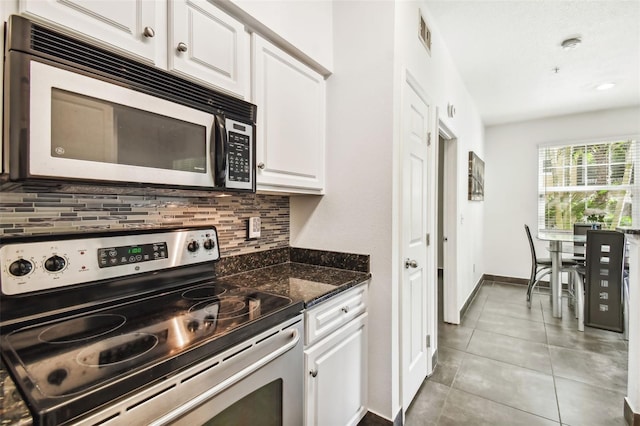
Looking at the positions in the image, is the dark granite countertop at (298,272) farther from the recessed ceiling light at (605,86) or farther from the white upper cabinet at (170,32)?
the recessed ceiling light at (605,86)

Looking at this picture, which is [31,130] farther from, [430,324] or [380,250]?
[430,324]

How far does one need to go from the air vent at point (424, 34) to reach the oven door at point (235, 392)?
200 cm

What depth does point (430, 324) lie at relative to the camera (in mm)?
2266

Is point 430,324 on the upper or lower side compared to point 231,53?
lower

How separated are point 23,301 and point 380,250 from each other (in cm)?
141

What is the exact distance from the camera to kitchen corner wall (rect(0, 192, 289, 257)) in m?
0.97

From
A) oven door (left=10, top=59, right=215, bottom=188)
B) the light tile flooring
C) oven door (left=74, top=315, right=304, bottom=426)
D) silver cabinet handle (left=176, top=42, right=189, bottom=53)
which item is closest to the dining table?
the light tile flooring

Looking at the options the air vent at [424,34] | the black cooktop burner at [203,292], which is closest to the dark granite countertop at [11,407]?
the black cooktop burner at [203,292]

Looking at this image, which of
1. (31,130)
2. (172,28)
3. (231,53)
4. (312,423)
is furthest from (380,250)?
(31,130)

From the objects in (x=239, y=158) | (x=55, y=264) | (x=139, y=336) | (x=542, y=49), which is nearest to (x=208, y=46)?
(x=239, y=158)

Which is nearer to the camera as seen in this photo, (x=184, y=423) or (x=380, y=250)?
(x=184, y=423)

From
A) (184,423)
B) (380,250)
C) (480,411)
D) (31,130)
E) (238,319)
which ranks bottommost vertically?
(480,411)

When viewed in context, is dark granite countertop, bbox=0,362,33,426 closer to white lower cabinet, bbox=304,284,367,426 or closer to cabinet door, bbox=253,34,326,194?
white lower cabinet, bbox=304,284,367,426

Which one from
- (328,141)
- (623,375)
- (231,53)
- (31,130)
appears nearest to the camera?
(31,130)
